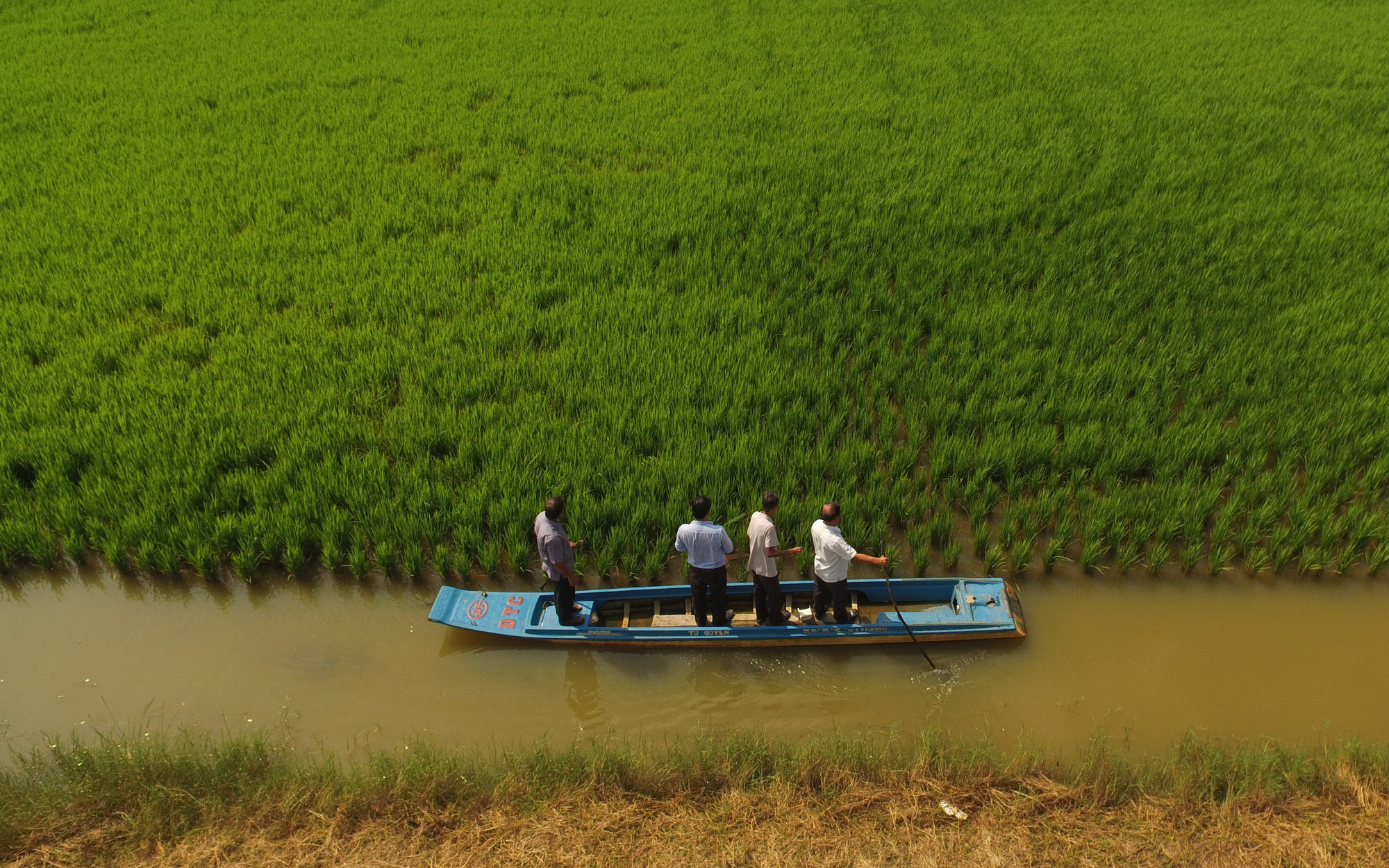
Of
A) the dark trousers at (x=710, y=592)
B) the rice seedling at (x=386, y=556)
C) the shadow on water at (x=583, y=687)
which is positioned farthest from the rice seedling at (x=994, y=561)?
the rice seedling at (x=386, y=556)

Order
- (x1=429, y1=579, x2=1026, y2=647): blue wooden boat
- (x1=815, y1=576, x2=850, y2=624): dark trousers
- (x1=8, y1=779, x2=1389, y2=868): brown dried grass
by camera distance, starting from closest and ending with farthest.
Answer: (x1=8, y1=779, x2=1389, y2=868): brown dried grass
(x1=815, y1=576, x2=850, y2=624): dark trousers
(x1=429, y1=579, x2=1026, y2=647): blue wooden boat

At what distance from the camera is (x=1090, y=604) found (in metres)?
4.55

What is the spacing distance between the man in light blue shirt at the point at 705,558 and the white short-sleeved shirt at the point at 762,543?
126 mm

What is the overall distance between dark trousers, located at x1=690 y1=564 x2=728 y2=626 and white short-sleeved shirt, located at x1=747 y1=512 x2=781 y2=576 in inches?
7.2

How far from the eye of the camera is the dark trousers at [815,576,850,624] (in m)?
4.11

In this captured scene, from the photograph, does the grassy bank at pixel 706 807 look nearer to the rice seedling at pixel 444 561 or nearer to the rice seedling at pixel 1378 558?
the rice seedling at pixel 444 561

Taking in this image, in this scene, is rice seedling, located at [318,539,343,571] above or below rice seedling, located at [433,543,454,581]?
above

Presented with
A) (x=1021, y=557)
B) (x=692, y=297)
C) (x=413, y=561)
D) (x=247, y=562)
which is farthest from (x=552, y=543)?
(x=692, y=297)

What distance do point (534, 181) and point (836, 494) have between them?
5.38m

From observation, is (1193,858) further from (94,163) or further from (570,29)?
(570,29)

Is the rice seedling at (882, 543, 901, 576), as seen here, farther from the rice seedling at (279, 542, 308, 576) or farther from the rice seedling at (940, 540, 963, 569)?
the rice seedling at (279, 542, 308, 576)

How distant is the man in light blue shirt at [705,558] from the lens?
3.90m

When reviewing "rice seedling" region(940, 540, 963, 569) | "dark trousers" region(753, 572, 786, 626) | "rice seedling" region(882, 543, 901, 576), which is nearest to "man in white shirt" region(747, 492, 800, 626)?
"dark trousers" region(753, 572, 786, 626)

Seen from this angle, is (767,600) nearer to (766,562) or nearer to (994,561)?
(766,562)
